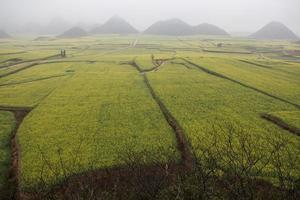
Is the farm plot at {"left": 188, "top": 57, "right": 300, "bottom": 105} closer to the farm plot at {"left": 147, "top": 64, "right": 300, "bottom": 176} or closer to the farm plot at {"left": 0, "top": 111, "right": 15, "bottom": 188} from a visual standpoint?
the farm plot at {"left": 147, "top": 64, "right": 300, "bottom": 176}

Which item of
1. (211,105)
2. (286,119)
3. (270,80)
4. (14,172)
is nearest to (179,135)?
(211,105)

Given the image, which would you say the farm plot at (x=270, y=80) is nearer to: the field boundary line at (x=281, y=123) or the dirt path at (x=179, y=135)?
the field boundary line at (x=281, y=123)

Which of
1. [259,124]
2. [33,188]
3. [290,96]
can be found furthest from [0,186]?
[290,96]

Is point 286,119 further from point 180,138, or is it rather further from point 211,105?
point 180,138

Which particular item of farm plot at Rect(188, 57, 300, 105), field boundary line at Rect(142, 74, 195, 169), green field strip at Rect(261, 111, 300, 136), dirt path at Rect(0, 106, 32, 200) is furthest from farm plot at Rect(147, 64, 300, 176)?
dirt path at Rect(0, 106, 32, 200)

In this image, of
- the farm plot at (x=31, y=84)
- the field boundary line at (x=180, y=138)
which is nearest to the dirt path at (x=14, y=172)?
the farm plot at (x=31, y=84)

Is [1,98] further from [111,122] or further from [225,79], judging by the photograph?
[225,79]

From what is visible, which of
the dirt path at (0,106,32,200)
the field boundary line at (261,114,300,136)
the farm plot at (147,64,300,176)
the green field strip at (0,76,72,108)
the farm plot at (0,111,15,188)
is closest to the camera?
the dirt path at (0,106,32,200)
